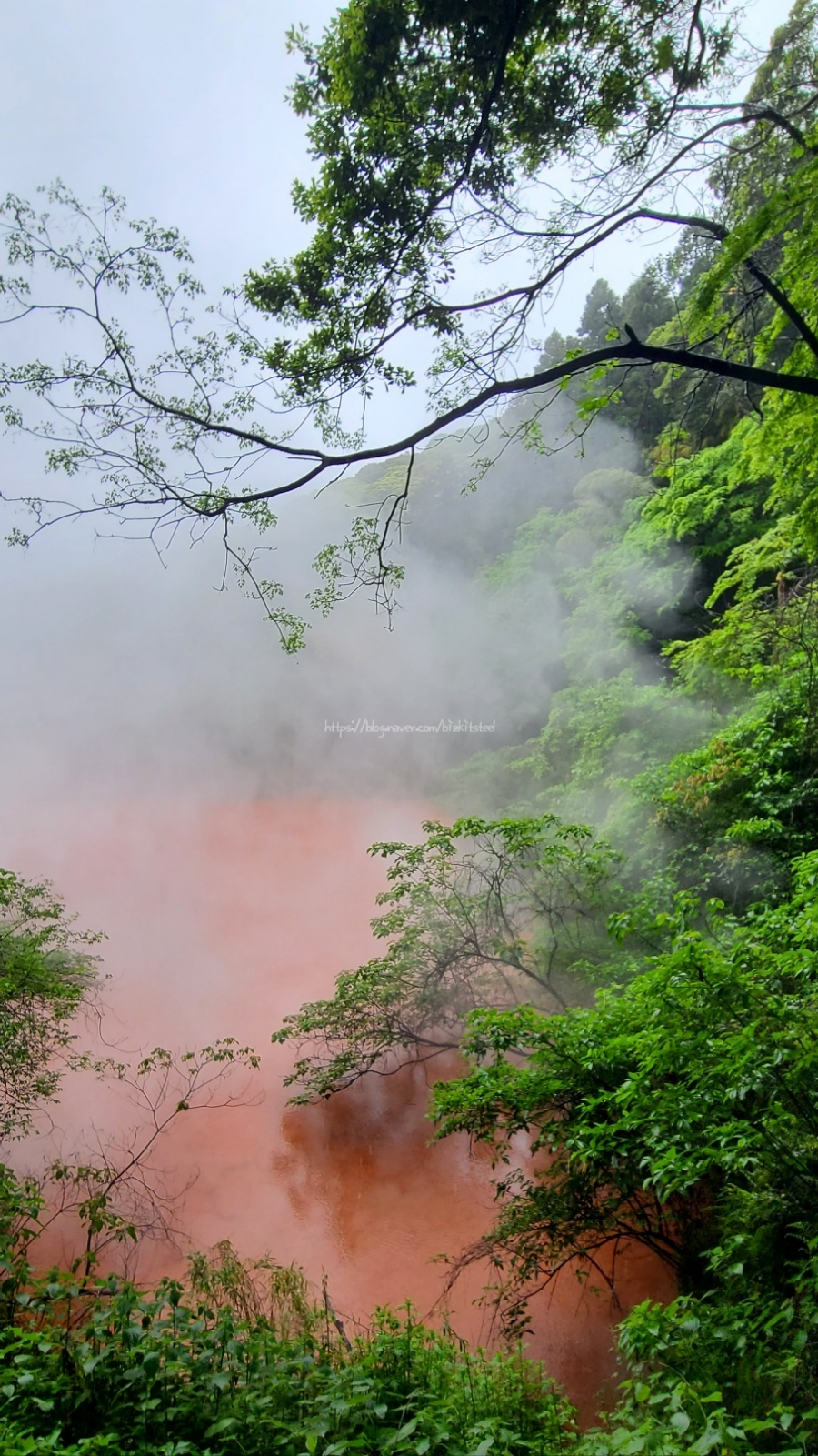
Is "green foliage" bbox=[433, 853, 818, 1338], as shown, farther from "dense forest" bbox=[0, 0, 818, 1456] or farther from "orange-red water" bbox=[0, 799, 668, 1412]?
"orange-red water" bbox=[0, 799, 668, 1412]

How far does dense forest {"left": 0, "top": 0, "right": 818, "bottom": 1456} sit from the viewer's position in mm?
1980

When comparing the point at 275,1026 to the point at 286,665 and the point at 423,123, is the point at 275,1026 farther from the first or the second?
the point at 286,665

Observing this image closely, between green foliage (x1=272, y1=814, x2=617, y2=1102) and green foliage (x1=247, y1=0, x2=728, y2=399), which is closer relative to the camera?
green foliage (x1=247, y1=0, x2=728, y2=399)

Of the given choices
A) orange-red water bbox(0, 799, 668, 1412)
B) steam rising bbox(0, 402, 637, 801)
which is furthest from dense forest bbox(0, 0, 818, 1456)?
steam rising bbox(0, 402, 637, 801)

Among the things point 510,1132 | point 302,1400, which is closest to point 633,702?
point 510,1132

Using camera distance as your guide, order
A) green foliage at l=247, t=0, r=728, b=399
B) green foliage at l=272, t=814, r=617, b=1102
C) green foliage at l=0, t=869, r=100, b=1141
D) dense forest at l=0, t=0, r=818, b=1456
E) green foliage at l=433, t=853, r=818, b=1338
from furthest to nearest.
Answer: green foliage at l=272, t=814, r=617, b=1102
green foliage at l=0, t=869, r=100, b=1141
green foliage at l=247, t=0, r=728, b=399
green foliage at l=433, t=853, r=818, b=1338
dense forest at l=0, t=0, r=818, b=1456

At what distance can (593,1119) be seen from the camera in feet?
10.9

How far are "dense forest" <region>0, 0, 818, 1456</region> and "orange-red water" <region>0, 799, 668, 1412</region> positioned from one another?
0.40 meters

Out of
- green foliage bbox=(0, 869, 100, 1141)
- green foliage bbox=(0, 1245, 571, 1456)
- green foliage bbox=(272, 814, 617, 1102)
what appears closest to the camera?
green foliage bbox=(0, 1245, 571, 1456)

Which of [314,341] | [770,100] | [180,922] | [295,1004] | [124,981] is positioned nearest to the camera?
[314,341]

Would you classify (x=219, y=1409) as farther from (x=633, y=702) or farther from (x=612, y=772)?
(x=633, y=702)

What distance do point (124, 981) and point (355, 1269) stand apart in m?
4.70

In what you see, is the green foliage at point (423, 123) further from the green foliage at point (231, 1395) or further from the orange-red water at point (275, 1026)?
the orange-red water at point (275, 1026)

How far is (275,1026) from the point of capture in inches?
312
